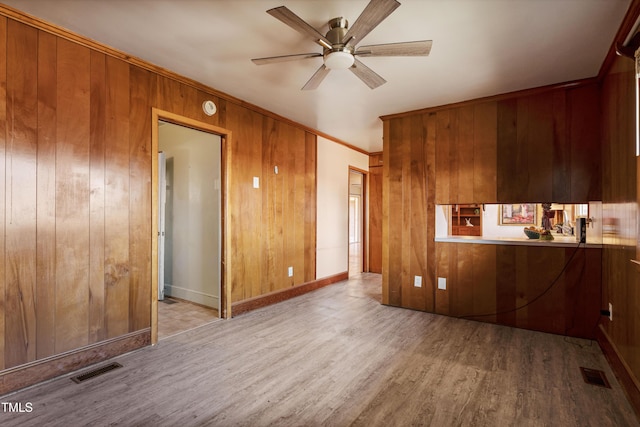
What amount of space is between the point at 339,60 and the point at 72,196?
222 centimetres

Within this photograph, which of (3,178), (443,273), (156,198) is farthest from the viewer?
(443,273)

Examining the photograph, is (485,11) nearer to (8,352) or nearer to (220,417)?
(220,417)

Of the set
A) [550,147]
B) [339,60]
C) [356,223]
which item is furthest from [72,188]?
[356,223]

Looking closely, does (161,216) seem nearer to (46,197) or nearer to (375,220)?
(46,197)

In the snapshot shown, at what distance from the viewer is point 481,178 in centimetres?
354

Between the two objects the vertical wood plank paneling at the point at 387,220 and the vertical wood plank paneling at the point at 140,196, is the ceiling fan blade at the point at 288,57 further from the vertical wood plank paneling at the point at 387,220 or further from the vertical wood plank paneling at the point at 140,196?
the vertical wood plank paneling at the point at 387,220

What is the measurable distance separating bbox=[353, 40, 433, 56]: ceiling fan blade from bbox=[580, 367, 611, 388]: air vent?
8.56ft

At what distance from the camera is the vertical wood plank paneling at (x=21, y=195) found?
2.05 m

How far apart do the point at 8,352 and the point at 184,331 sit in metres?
1.33

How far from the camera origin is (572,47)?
A: 7.94ft

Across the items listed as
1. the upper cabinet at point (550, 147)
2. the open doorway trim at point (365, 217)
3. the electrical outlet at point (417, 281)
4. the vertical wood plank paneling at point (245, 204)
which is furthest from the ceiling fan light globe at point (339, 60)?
the open doorway trim at point (365, 217)

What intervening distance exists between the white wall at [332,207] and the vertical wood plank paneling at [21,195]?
349 cm

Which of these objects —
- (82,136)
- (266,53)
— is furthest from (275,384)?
(266,53)

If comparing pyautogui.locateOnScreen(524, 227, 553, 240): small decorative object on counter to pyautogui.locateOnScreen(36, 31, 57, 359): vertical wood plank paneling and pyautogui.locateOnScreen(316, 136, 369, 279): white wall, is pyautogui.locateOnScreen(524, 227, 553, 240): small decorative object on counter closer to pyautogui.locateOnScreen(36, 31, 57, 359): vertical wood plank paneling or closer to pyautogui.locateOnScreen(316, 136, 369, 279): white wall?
pyautogui.locateOnScreen(316, 136, 369, 279): white wall
